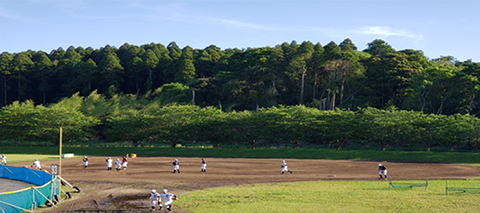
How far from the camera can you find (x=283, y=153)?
64375 millimetres

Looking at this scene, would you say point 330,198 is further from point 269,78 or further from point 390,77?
point 269,78

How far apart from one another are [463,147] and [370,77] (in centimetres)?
3410

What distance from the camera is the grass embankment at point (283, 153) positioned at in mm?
57281

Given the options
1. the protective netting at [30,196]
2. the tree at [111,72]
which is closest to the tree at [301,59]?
the tree at [111,72]

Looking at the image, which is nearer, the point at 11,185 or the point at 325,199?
the point at 325,199

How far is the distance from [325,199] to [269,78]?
8311 cm

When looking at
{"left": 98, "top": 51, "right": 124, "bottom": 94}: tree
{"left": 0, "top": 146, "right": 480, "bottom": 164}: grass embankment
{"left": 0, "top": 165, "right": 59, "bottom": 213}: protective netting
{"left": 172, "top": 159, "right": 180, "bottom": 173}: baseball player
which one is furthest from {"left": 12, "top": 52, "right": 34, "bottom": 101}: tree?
{"left": 0, "top": 165, "right": 59, "bottom": 213}: protective netting

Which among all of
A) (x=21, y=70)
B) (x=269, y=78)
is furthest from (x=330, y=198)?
(x=21, y=70)

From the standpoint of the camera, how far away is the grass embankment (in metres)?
57.3

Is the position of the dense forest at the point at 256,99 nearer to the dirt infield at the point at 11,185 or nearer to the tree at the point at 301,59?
the tree at the point at 301,59

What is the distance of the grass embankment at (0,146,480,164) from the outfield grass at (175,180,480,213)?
2422 cm

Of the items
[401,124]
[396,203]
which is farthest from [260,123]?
[396,203]

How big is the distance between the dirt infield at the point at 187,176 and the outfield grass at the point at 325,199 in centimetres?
272

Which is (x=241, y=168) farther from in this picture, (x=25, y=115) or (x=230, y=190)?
(x=25, y=115)
